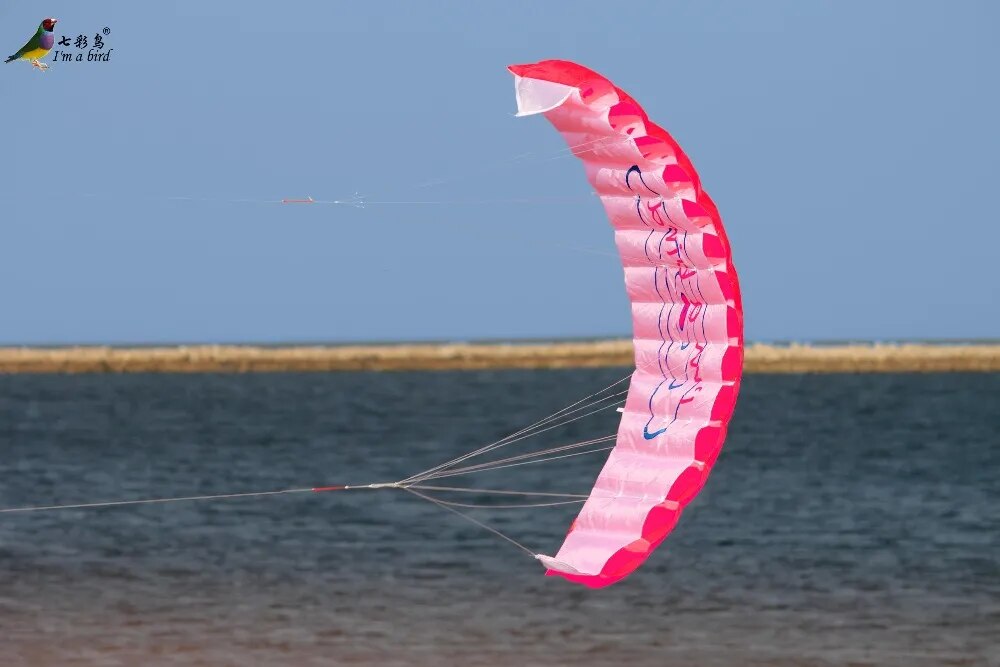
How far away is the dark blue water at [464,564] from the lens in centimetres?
2122

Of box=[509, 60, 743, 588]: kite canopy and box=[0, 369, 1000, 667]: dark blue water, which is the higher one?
box=[509, 60, 743, 588]: kite canopy

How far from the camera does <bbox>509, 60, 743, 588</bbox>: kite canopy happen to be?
1487 cm

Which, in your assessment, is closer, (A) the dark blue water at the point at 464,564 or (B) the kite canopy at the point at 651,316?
(B) the kite canopy at the point at 651,316

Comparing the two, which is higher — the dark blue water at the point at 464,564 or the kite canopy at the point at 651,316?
the kite canopy at the point at 651,316

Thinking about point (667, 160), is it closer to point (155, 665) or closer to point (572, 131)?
point (572, 131)

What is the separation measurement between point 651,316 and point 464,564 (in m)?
13.0

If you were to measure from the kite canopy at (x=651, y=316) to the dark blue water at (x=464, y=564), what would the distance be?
499cm

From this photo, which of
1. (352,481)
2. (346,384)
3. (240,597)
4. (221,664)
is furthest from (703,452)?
(346,384)

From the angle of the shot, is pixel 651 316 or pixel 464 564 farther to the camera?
pixel 464 564

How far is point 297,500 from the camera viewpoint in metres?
40.6

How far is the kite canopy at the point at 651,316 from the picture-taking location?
14867 millimetres

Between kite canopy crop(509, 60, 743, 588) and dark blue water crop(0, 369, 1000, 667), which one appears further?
dark blue water crop(0, 369, 1000, 667)

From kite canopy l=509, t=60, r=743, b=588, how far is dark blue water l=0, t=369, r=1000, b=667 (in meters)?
4.99

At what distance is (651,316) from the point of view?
16.4m
